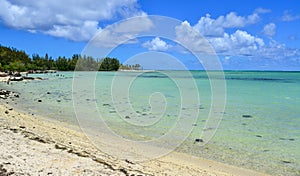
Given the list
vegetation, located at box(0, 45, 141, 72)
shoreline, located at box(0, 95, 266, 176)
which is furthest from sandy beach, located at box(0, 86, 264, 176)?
vegetation, located at box(0, 45, 141, 72)

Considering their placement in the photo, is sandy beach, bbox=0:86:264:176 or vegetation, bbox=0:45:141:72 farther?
vegetation, bbox=0:45:141:72

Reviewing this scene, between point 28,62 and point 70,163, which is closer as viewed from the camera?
point 70,163

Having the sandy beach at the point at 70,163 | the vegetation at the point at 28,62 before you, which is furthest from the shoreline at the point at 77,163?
the vegetation at the point at 28,62

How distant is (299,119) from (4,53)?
111 m

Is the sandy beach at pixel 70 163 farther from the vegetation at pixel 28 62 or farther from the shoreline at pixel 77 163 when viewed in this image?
the vegetation at pixel 28 62

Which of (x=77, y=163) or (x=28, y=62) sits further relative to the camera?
(x=28, y=62)

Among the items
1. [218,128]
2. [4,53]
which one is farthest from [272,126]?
[4,53]

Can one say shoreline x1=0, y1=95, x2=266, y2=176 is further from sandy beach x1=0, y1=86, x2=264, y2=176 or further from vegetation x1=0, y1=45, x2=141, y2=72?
vegetation x1=0, y1=45, x2=141, y2=72

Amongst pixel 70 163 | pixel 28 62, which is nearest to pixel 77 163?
pixel 70 163

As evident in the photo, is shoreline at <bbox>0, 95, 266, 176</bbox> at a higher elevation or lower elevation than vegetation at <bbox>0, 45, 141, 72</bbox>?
lower

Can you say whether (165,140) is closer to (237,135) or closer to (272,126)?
(237,135)

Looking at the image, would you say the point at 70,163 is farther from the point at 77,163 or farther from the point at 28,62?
the point at 28,62

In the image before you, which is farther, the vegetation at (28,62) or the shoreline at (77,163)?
the vegetation at (28,62)

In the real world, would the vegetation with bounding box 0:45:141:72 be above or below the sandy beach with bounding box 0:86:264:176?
above
